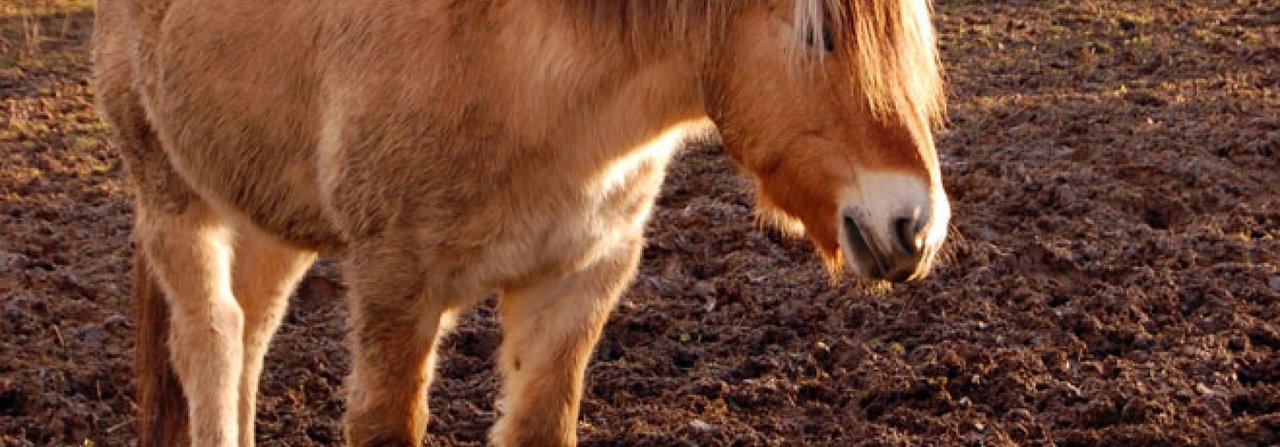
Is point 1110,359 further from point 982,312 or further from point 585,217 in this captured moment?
point 585,217

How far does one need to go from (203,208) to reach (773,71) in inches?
89.4

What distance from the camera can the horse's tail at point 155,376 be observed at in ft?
17.9

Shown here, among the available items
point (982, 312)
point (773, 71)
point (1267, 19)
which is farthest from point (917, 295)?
point (1267, 19)

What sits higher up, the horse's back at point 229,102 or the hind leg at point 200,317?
the horse's back at point 229,102

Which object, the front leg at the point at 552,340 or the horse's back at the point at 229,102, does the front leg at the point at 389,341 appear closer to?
the front leg at the point at 552,340

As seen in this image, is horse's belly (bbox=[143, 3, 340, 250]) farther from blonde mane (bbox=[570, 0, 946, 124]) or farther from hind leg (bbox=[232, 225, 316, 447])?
blonde mane (bbox=[570, 0, 946, 124])

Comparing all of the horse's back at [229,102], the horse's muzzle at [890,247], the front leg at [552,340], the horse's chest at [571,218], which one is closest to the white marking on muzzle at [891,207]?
the horse's muzzle at [890,247]

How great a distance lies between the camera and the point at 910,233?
378cm

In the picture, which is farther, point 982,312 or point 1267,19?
point 1267,19

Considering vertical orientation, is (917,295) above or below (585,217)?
below

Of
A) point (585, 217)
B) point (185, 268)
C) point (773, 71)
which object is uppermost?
point (773, 71)

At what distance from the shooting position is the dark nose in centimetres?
378

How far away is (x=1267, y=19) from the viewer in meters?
10.2

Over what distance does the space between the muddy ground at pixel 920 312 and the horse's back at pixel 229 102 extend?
0.91 m
